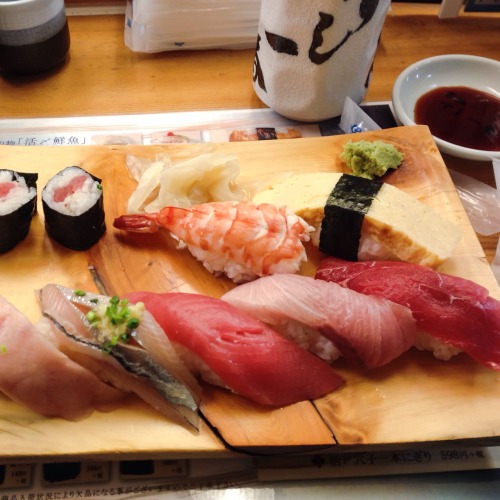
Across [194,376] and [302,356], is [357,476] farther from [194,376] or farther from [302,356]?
[194,376]

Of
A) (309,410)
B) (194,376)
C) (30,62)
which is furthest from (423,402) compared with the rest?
(30,62)

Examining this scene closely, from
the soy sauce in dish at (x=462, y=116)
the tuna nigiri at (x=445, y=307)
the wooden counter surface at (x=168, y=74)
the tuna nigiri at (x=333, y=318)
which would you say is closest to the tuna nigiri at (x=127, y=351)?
the tuna nigiri at (x=333, y=318)

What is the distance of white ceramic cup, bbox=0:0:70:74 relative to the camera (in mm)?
2291

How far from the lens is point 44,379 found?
54.4 inches

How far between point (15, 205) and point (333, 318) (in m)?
1.06

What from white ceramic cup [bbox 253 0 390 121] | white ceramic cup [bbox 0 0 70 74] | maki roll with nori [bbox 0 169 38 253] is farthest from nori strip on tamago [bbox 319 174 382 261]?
white ceramic cup [bbox 0 0 70 74]

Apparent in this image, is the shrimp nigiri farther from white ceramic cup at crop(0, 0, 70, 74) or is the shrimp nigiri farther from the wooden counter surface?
white ceramic cup at crop(0, 0, 70, 74)

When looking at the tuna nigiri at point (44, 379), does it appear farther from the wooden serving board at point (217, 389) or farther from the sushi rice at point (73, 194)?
the sushi rice at point (73, 194)

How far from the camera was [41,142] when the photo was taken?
7.82 feet

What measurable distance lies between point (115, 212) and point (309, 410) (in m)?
0.99

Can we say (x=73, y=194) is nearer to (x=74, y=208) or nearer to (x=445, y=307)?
(x=74, y=208)

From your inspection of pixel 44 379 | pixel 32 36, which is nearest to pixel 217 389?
pixel 44 379

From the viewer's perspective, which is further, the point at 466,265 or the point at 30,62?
the point at 30,62

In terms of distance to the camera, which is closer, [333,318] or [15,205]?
[333,318]
